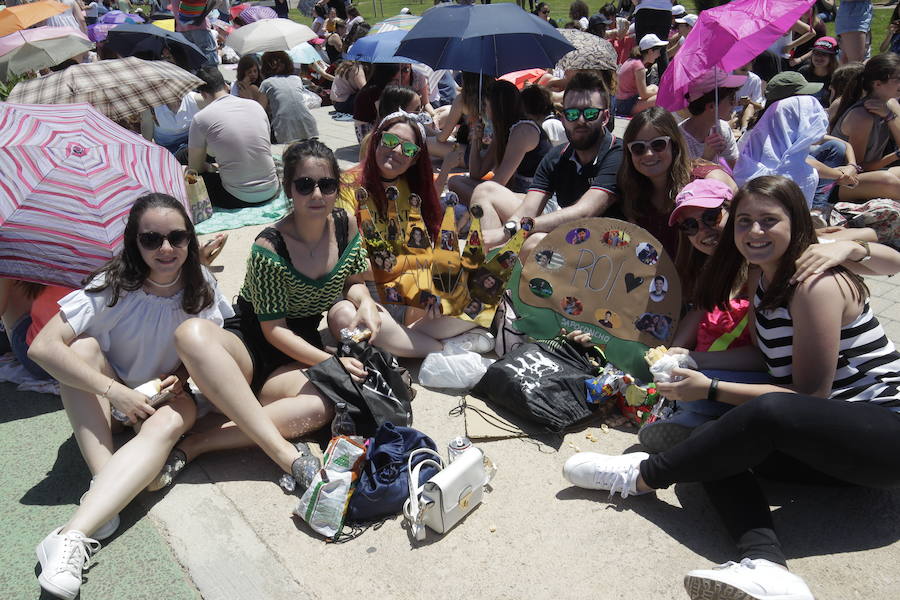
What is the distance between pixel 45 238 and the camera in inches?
135

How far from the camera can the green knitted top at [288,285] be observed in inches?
132

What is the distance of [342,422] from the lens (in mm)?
3188

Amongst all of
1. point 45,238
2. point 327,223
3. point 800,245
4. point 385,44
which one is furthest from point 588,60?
point 45,238

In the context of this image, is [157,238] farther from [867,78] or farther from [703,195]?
[867,78]

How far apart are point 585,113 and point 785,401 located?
7.94ft

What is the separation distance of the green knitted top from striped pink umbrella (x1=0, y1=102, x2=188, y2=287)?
0.81m

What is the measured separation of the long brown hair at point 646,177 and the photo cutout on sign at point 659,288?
0.54 m

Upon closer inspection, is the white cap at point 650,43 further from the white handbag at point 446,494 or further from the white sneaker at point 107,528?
the white sneaker at point 107,528

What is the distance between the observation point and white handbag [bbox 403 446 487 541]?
270 cm

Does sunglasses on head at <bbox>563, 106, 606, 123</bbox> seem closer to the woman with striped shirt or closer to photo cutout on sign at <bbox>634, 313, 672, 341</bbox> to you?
photo cutout on sign at <bbox>634, 313, 672, 341</bbox>

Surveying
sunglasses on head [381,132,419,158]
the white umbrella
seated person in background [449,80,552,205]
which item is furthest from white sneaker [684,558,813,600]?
the white umbrella

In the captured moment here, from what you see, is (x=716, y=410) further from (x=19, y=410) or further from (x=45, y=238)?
(x=19, y=410)

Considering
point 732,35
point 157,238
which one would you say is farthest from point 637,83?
point 157,238

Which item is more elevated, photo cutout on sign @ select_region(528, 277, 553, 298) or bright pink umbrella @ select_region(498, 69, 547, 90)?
photo cutout on sign @ select_region(528, 277, 553, 298)
